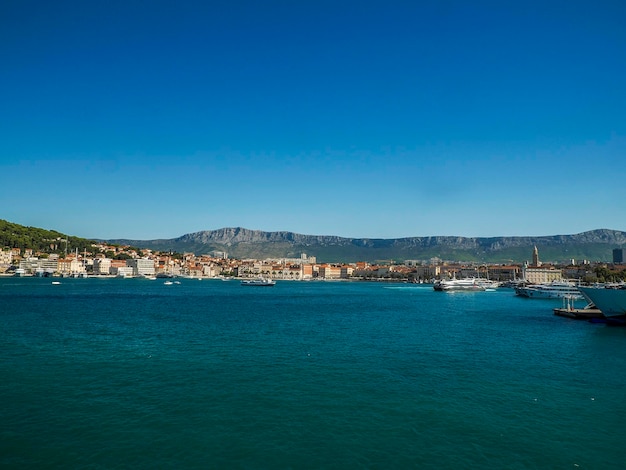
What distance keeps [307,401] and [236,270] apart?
497ft

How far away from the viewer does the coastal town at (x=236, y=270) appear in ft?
357

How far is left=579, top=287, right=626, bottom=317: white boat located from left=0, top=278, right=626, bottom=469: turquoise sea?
744 centimetres

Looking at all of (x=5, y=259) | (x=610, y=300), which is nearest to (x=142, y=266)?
(x=5, y=259)

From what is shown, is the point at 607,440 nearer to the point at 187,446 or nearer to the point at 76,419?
the point at 187,446

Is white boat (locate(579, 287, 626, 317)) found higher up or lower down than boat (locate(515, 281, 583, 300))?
higher up

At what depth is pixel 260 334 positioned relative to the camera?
2089 centimetres

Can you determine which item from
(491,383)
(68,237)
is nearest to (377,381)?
(491,383)

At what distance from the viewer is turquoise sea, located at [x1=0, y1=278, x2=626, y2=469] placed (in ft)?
25.1

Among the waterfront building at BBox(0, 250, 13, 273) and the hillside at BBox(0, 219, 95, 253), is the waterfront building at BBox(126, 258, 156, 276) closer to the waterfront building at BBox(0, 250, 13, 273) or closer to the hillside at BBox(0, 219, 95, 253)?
the hillside at BBox(0, 219, 95, 253)

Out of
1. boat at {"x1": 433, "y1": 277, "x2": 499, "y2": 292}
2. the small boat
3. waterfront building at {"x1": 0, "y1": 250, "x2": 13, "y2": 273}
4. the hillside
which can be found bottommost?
boat at {"x1": 433, "y1": 277, "x2": 499, "y2": 292}

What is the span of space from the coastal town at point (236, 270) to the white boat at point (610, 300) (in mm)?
71572

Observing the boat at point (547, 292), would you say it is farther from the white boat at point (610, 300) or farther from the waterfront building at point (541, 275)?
the waterfront building at point (541, 275)

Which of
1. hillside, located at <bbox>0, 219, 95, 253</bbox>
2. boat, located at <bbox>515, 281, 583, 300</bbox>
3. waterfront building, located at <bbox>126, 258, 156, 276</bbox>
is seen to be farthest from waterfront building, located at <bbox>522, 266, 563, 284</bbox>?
hillside, located at <bbox>0, 219, 95, 253</bbox>

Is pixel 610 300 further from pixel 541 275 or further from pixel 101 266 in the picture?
pixel 101 266
